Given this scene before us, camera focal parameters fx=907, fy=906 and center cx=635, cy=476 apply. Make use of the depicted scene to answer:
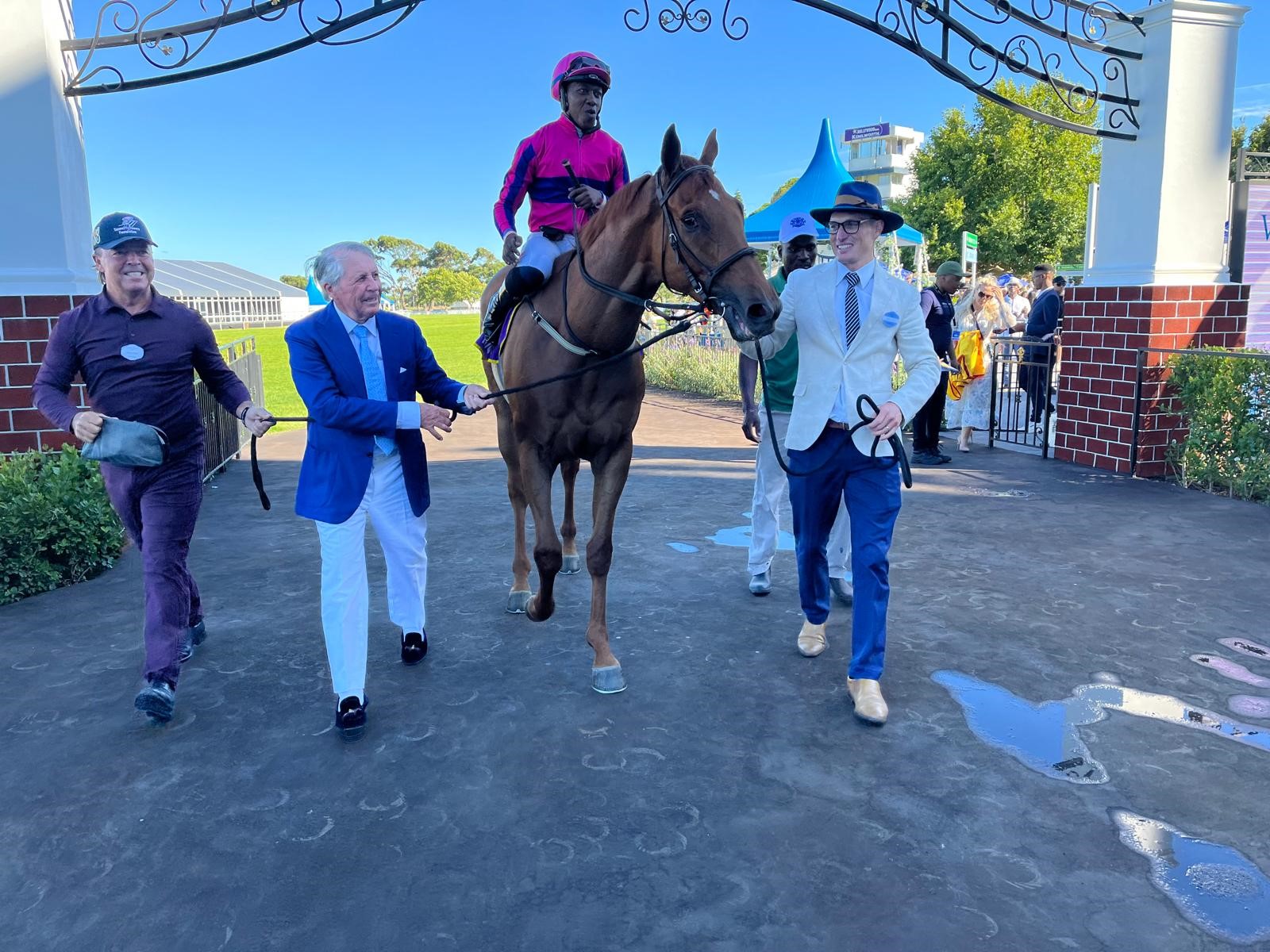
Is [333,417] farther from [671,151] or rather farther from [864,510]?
[864,510]

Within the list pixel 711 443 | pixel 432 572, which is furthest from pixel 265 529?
pixel 711 443

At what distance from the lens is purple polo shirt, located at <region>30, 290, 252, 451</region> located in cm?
387

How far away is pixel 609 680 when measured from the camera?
4.11m

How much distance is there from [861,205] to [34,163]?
18.7 feet

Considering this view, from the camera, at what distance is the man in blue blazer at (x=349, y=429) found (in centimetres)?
367

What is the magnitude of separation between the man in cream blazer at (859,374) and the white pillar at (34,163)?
5.33 metres

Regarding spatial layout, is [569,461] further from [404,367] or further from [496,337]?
[404,367]

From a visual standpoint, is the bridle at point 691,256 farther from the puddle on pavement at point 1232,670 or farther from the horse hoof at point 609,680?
the puddle on pavement at point 1232,670

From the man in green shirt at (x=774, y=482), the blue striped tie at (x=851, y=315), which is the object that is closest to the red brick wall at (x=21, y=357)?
the man in green shirt at (x=774, y=482)

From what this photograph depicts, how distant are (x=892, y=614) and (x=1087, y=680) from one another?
3.70 feet

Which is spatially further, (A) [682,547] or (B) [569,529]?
(A) [682,547]

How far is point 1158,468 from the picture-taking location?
873 cm

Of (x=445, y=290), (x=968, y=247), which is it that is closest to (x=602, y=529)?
(x=968, y=247)

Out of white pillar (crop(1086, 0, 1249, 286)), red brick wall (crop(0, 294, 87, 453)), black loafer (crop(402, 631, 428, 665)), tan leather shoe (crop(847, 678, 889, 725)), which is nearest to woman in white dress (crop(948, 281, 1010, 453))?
white pillar (crop(1086, 0, 1249, 286))
